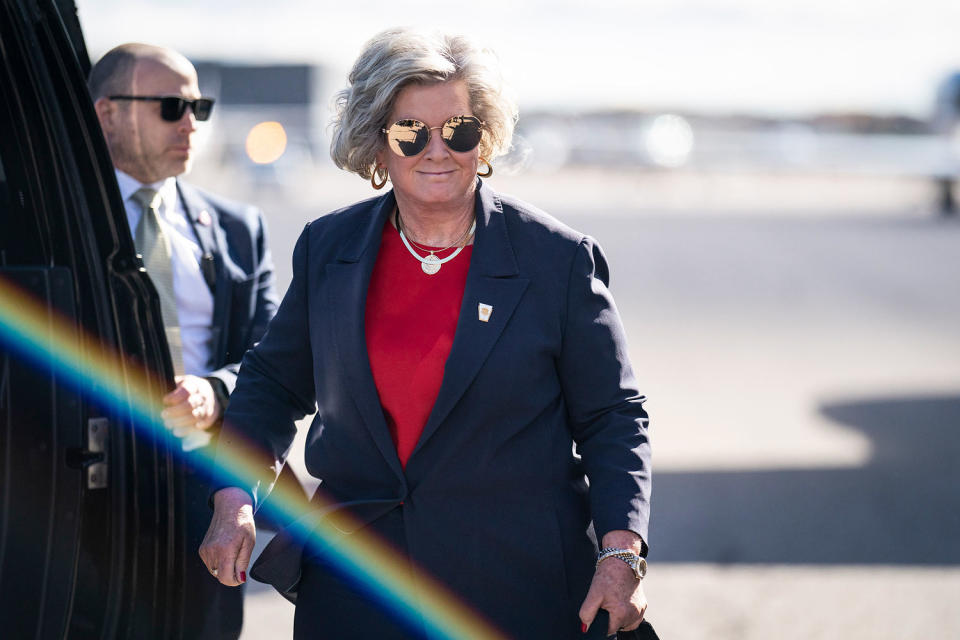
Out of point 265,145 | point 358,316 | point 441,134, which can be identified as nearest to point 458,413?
point 358,316

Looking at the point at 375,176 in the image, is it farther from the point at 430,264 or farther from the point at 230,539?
the point at 230,539

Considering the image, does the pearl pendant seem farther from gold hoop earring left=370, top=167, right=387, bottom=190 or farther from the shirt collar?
the shirt collar

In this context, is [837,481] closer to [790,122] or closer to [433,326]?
[433,326]

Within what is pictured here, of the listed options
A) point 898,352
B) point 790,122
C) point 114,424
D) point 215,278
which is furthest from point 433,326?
point 790,122

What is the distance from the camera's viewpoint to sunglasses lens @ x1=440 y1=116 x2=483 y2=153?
227 cm

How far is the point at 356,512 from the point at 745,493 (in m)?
4.15

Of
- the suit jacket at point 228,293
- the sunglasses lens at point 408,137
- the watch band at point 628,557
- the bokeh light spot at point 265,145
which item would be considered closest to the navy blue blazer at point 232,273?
the suit jacket at point 228,293

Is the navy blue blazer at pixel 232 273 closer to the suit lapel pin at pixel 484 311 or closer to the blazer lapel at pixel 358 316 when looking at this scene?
the blazer lapel at pixel 358 316

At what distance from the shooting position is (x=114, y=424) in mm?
2125

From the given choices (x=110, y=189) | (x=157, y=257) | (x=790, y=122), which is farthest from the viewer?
(x=790, y=122)

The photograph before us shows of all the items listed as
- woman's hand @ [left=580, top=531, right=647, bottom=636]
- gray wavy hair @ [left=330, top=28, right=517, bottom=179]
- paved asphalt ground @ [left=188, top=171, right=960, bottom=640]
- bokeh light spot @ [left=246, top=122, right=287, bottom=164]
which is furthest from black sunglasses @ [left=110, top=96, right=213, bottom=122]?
bokeh light spot @ [left=246, top=122, right=287, bottom=164]

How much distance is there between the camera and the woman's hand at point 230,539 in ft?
7.07

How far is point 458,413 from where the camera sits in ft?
7.04

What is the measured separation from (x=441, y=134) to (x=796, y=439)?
5.25 metres
